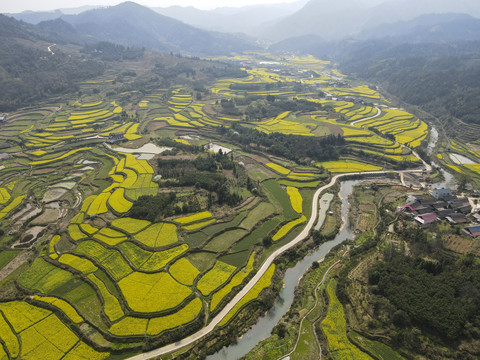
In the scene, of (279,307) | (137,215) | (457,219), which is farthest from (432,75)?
(137,215)

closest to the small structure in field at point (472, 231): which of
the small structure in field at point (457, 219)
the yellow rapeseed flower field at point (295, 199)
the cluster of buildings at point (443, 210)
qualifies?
the cluster of buildings at point (443, 210)

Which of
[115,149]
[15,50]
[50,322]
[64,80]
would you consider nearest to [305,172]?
[115,149]

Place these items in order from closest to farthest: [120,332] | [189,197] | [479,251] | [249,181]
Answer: [120,332] → [479,251] → [189,197] → [249,181]

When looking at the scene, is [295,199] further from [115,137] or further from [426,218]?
[115,137]

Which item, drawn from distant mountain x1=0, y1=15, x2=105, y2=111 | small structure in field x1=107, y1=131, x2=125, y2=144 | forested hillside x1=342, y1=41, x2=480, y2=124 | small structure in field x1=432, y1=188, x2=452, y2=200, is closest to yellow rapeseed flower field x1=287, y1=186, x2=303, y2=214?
small structure in field x1=432, y1=188, x2=452, y2=200

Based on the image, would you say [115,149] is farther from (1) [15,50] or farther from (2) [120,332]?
(1) [15,50]

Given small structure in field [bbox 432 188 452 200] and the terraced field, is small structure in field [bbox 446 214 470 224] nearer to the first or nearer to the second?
small structure in field [bbox 432 188 452 200]
